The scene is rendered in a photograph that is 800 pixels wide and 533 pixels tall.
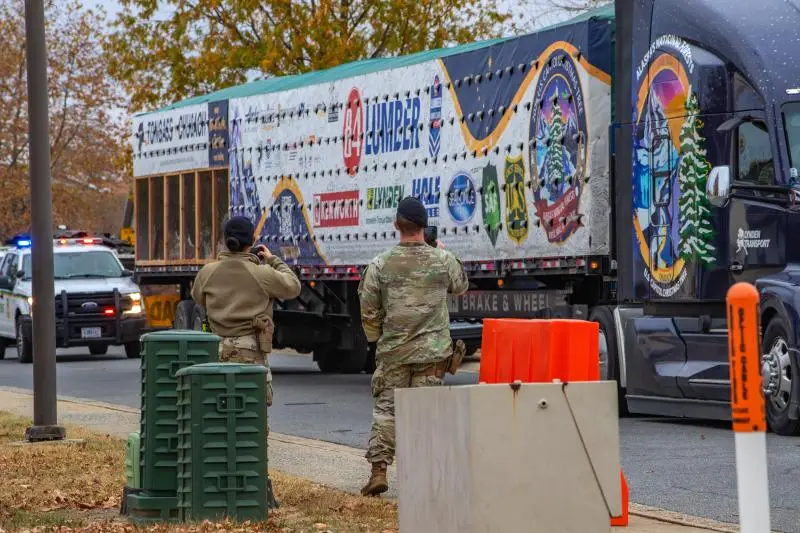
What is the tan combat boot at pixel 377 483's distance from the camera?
1012 cm

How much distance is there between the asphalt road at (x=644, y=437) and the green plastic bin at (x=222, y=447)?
2.32 meters

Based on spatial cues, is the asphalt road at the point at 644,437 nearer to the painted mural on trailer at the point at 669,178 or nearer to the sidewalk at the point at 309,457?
the sidewalk at the point at 309,457

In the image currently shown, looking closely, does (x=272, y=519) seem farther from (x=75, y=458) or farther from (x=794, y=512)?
(x=75, y=458)

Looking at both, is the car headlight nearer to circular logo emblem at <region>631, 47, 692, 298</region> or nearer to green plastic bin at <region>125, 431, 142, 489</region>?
circular logo emblem at <region>631, 47, 692, 298</region>

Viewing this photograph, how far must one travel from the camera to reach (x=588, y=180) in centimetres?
1567

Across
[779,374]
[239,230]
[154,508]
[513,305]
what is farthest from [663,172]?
[154,508]

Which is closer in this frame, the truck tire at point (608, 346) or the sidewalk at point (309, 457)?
the sidewalk at point (309, 457)

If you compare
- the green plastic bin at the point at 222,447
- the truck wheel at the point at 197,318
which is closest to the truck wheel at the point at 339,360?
the truck wheel at the point at 197,318

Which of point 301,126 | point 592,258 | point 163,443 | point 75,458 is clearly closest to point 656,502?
point 163,443

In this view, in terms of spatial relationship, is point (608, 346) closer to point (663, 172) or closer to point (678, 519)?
point (663, 172)

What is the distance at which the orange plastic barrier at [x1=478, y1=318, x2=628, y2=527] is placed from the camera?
8242mm

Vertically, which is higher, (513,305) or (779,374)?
(513,305)

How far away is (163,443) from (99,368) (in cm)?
1756

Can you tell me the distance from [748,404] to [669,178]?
1005cm
